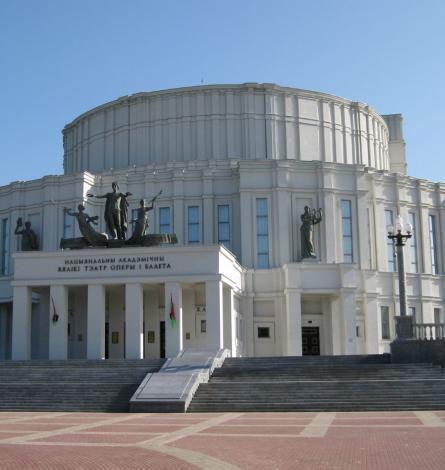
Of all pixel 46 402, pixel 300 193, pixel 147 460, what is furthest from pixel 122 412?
pixel 300 193

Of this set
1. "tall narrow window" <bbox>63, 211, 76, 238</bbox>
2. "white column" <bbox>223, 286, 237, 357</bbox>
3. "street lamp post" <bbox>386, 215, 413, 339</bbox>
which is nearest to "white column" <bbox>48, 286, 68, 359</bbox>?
"white column" <bbox>223, 286, 237, 357</bbox>

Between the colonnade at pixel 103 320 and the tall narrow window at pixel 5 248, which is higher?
the tall narrow window at pixel 5 248

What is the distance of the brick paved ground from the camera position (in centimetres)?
1515

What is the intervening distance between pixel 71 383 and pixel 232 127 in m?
30.5

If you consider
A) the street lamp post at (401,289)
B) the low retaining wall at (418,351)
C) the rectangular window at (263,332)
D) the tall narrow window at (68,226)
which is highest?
the tall narrow window at (68,226)

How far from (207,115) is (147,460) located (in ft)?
151

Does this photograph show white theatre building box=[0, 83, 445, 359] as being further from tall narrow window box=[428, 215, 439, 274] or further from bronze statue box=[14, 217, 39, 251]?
bronze statue box=[14, 217, 39, 251]

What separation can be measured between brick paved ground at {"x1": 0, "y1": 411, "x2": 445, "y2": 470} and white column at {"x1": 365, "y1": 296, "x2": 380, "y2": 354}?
23676 mm

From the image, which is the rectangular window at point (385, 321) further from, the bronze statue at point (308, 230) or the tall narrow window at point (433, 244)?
the bronze statue at point (308, 230)

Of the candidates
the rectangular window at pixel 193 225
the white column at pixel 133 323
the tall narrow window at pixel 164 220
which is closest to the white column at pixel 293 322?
the rectangular window at pixel 193 225

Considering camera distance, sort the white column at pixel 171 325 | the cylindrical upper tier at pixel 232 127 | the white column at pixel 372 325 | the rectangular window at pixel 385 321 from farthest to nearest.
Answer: the cylindrical upper tier at pixel 232 127 < the rectangular window at pixel 385 321 < the white column at pixel 372 325 < the white column at pixel 171 325

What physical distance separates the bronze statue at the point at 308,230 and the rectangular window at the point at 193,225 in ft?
25.2

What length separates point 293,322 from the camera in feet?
158

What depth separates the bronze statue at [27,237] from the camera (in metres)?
54.0
